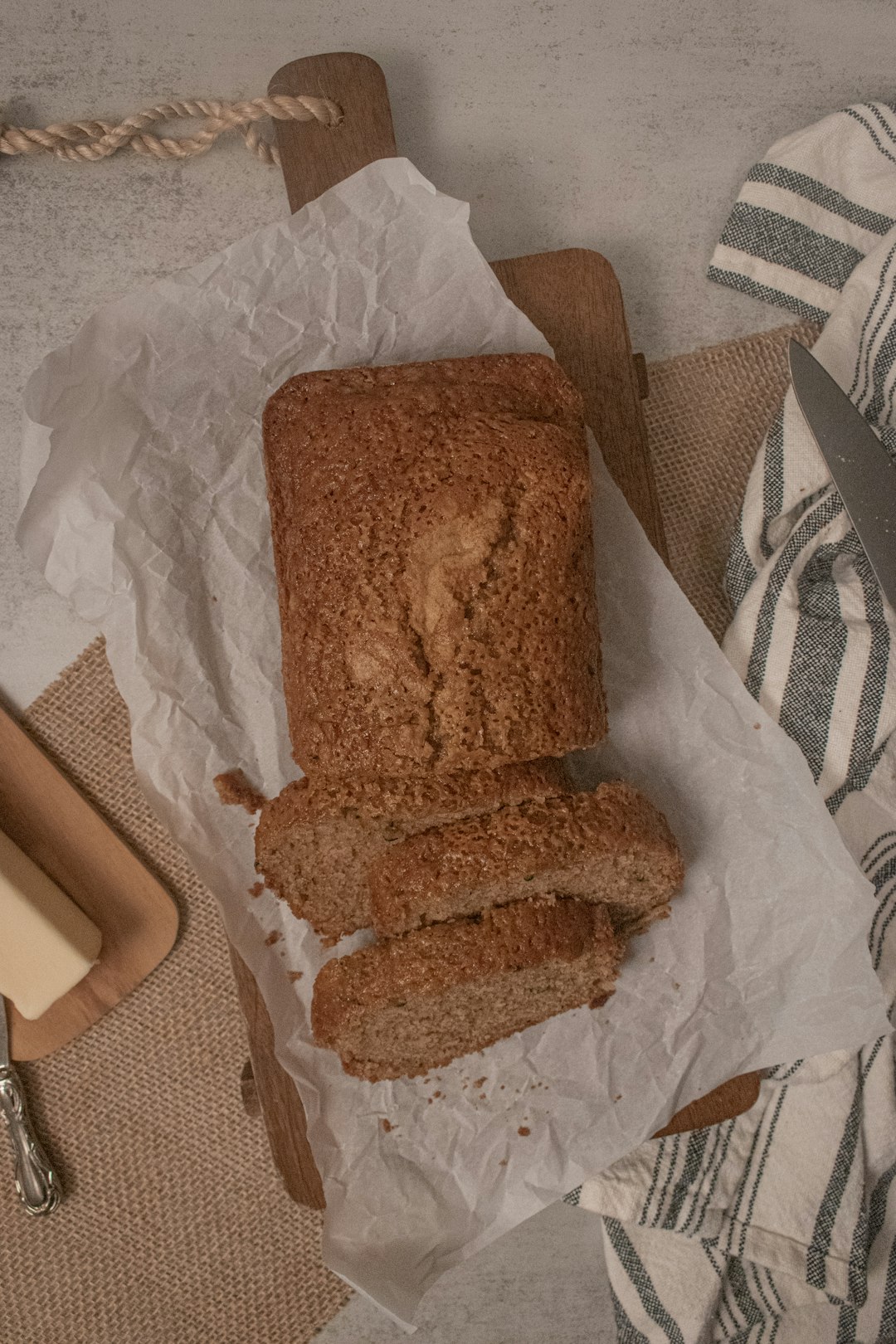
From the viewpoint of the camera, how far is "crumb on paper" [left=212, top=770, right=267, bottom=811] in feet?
7.47

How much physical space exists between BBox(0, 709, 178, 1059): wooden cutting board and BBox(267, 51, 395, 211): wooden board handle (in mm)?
1497

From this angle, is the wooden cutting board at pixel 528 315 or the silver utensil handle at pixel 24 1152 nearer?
the wooden cutting board at pixel 528 315

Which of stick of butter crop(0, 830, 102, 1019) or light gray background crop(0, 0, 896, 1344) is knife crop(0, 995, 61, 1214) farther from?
light gray background crop(0, 0, 896, 1344)

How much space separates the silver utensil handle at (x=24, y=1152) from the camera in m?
2.43

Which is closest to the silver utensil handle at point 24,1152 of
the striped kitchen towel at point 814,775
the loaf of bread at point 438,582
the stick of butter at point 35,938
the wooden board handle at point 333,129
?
the stick of butter at point 35,938

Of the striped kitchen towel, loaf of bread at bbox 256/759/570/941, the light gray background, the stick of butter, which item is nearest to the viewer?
loaf of bread at bbox 256/759/570/941

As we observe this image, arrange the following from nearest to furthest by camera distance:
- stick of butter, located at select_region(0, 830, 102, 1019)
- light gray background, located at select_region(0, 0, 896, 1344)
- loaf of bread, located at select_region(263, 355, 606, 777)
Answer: loaf of bread, located at select_region(263, 355, 606, 777) < stick of butter, located at select_region(0, 830, 102, 1019) < light gray background, located at select_region(0, 0, 896, 1344)

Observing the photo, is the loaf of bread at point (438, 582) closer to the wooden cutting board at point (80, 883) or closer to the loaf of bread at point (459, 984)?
the loaf of bread at point (459, 984)

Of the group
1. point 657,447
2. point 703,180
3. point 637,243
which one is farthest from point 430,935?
point 703,180

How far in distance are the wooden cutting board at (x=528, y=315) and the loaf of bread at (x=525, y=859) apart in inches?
21.0

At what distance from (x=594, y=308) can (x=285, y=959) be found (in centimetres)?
173

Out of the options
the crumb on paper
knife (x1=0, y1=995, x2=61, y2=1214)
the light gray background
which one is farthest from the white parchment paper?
knife (x1=0, y1=995, x2=61, y2=1214)

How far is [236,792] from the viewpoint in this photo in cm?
228

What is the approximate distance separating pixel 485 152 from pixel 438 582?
4.65 feet
